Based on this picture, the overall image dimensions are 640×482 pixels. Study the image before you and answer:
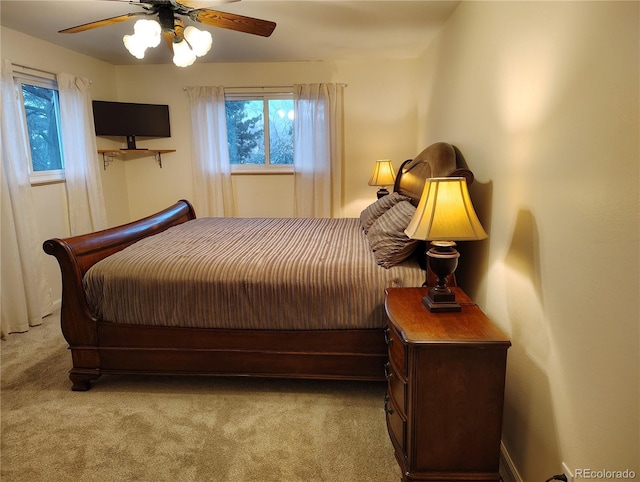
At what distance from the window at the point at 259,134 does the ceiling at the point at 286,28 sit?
52 cm

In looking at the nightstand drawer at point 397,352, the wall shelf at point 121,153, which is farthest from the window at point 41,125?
the nightstand drawer at point 397,352

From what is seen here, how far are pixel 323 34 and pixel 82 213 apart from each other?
9.38 ft

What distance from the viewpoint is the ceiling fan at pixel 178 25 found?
2139 millimetres

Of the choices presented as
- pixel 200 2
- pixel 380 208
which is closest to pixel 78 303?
pixel 200 2

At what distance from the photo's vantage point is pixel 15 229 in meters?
3.12

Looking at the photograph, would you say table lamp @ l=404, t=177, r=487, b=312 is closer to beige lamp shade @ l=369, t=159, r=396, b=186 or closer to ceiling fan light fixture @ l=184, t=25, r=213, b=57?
ceiling fan light fixture @ l=184, t=25, r=213, b=57

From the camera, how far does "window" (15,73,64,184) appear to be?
3.48 metres

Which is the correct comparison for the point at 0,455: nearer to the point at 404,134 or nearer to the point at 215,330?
the point at 215,330

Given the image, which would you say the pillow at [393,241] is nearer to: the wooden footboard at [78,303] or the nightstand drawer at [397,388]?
the nightstand drawer at [397,388]

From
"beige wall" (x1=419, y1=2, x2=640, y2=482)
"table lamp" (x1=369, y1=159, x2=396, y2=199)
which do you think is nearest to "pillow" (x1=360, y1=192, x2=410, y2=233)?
"beige wall" (x1=419, y1=2, x2=640, y2=482)

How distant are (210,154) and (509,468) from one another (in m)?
4.19

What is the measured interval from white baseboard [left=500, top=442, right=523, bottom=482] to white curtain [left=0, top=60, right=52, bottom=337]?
11.4ft

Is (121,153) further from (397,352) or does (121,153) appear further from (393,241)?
(397,352)

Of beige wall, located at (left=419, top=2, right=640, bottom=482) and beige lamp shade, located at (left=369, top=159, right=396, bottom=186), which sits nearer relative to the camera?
beige wall, located at (left=419, top=2, right=640, bottom=482)
